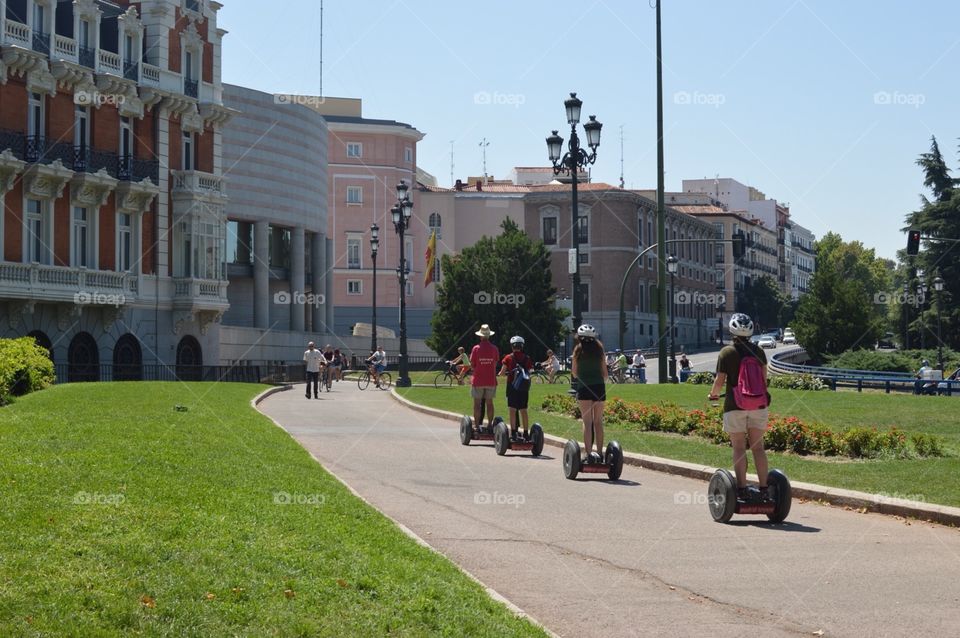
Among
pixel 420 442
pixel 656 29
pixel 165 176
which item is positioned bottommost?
pixel 420 442

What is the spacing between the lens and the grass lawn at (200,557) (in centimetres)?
619

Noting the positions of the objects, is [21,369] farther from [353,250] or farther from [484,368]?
[353,250]

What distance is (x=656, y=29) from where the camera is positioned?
41.5m

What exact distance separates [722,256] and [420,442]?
115 meters

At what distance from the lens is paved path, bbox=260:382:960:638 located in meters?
7.55

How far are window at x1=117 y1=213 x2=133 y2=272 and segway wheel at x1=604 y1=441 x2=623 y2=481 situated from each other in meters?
31.1

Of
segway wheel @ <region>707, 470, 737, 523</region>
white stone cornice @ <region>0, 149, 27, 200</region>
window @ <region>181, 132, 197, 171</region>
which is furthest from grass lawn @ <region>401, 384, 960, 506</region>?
white stone cornice @ <region>0, 149, 27, 200</region>

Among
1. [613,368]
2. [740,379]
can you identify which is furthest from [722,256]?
[740,379]

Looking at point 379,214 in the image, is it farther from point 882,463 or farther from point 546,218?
point 882,463

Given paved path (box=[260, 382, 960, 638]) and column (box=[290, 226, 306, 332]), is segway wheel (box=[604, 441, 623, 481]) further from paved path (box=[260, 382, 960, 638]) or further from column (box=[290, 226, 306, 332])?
column (box=[290, 226, 306, 332])

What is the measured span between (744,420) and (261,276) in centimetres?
6235

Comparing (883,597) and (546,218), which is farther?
(546,218)

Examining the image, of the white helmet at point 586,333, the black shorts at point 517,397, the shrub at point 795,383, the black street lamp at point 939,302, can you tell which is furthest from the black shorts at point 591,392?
the black street lamp at point 939,302

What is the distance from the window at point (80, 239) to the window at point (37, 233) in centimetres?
119
